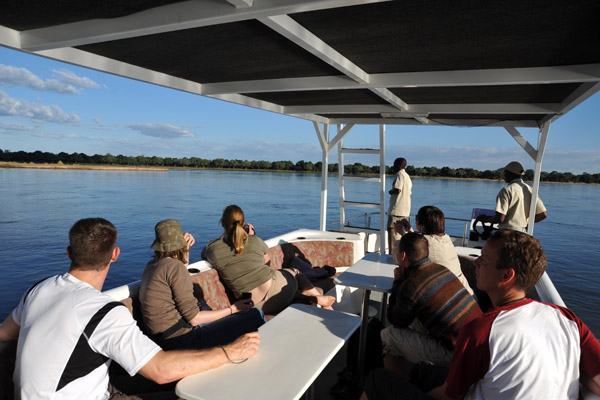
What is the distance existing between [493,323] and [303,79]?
2.18 m

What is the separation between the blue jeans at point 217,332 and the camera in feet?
5.75

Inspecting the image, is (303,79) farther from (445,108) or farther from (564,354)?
(564,354)

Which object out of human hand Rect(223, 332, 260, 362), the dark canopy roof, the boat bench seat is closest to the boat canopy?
the dark canopy roof

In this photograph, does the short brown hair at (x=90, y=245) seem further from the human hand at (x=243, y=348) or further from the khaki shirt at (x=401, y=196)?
the khaki shirt at (x=401, y=196)

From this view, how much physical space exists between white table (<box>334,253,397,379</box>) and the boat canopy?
1.24 meters

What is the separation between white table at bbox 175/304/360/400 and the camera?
111 cm

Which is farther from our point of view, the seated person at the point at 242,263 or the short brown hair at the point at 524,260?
the seated person at the point at 242,263

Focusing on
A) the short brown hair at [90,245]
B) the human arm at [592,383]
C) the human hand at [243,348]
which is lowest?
the human hand at [243,348]

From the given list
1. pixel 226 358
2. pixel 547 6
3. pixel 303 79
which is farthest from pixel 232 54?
pixel 226 358

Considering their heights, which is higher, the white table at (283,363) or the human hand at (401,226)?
the human hand at (401,226)

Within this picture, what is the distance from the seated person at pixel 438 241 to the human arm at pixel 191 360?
1276 mm

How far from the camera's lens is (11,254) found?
10242 mm

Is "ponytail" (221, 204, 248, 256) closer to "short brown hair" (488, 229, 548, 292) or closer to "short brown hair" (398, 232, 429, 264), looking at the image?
"short brown hair" (398, 232, 429, 264)

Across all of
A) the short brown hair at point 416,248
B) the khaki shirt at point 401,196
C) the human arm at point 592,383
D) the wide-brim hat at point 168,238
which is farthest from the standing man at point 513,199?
the wide-brim hat at point 168,238
